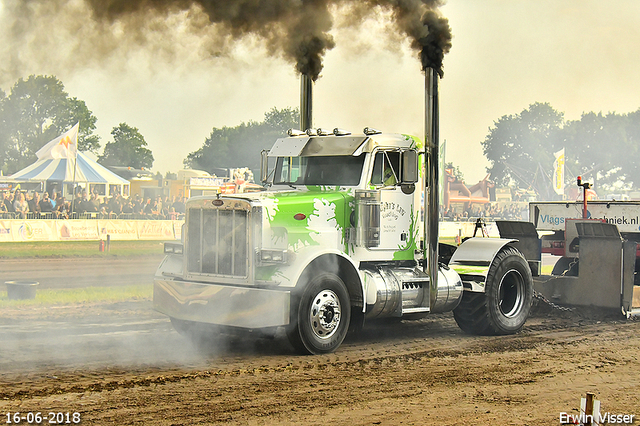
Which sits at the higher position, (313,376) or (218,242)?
(218,242)

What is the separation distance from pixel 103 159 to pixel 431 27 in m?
53.3

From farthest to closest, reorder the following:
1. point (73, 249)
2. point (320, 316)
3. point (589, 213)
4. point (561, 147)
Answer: point (561, 147) < point (73, 249) < point (589, 213) < point (320, 316)

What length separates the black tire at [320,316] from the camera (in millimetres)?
8617

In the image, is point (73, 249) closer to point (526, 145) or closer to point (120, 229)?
point (120, 229)

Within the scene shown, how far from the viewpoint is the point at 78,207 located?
30.9 metres

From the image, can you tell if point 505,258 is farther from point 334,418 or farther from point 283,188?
point 334,418

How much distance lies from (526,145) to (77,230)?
8867 cm

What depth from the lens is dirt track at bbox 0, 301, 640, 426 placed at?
6.27 metres

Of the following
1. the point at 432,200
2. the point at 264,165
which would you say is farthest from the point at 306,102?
the point at 432,200

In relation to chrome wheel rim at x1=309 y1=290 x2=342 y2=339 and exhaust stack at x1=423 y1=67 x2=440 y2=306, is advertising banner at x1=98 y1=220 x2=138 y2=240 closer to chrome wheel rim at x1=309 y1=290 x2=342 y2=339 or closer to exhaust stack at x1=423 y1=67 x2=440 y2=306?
A: exhaust stack at x1=423 y1=67 x2=440 y2=306

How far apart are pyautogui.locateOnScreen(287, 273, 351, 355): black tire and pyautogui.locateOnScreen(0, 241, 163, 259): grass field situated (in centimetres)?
1697

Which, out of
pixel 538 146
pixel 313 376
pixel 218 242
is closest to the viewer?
pixel 313 376

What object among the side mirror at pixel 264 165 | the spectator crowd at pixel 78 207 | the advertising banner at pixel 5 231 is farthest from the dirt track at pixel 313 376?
the spectator crowd at pixel 78 207

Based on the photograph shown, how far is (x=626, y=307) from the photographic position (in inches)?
486
